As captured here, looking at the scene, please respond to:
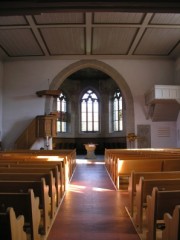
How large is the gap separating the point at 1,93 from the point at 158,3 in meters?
12.1

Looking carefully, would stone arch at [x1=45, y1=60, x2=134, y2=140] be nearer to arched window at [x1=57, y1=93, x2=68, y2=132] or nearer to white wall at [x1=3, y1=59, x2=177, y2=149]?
white wall at [x1=3, y1=59, x2=177, y2=149]

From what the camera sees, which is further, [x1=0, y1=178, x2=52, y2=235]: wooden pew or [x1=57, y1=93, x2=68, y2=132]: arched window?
[x1=57, y1=93, x2=68, y2=132]: arched window

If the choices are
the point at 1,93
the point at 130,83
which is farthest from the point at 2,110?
the point at 130,83

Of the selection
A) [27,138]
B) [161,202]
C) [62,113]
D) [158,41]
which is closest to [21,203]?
[161,202]

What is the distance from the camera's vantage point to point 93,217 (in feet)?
12.0

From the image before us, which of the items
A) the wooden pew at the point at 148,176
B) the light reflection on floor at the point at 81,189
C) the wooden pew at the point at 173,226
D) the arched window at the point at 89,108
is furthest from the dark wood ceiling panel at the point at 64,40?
the wooden pew at the point at 173,226

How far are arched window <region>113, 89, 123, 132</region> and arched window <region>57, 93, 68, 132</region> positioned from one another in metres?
3.62

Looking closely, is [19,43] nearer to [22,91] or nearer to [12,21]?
[12,21]

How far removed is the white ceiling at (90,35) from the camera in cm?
1009

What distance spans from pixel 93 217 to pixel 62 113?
15755 millimetres

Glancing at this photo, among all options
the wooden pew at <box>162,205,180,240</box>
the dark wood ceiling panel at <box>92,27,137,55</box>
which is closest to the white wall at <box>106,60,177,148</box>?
the dark wood ceiling panel at <box>92,27,137,55</box>

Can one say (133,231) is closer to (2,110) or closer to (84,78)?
(2,110)

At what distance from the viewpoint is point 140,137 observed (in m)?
14.3

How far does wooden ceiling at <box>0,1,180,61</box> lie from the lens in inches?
396
